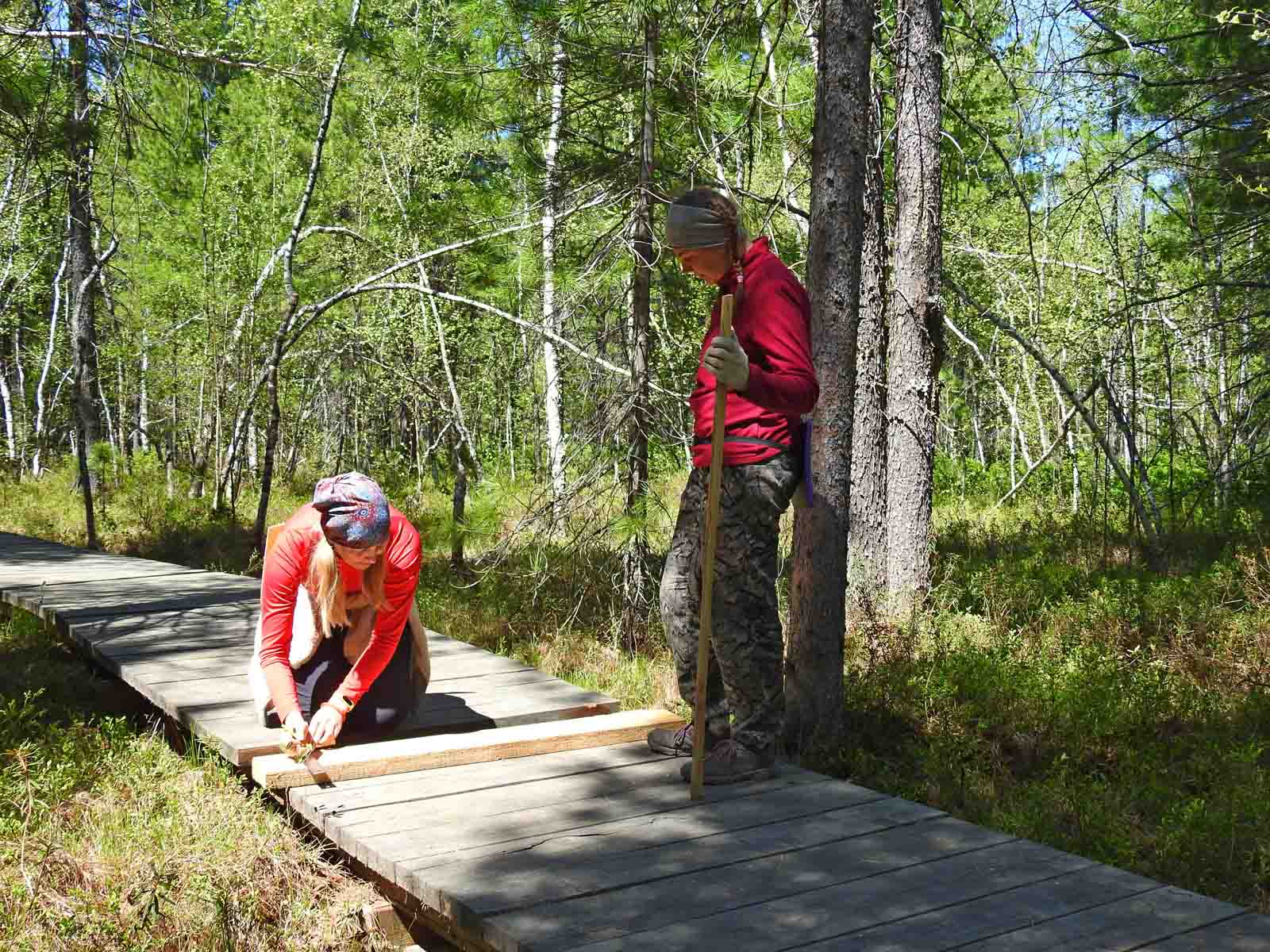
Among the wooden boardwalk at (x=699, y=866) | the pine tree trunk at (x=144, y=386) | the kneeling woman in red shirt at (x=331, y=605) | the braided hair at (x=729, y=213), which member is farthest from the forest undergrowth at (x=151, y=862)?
the pine tree trunk at (x=144, y=386)

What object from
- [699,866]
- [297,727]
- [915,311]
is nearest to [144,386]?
[915,311]

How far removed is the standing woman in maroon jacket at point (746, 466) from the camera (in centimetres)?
389

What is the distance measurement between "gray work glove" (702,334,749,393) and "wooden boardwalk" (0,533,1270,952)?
1502mm

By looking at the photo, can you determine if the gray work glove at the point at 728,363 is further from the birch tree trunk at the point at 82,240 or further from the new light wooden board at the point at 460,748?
the birch tree trunk at the point at 82,240

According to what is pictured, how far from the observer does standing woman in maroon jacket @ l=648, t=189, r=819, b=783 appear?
3.89m

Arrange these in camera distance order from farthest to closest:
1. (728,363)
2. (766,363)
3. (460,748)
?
1. (460,748)
2. (766,363)
3. (728,363)

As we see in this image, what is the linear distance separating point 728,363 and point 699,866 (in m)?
1.60

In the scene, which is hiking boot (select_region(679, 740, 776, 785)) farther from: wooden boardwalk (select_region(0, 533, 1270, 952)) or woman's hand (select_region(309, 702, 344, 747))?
woman's hand (select_region(309, 702, 344, 747))

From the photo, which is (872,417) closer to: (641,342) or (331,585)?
(641,342)

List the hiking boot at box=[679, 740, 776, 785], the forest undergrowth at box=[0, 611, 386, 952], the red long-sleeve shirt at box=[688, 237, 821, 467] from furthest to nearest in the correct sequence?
the hiking boot at box=[679, 740, 776, 785]
the red long-sleeve shirt at box=[688, 237, 821, 467]
the forest undergrowth at box=[0, 611, 386, 952]

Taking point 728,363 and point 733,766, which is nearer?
point 728,363

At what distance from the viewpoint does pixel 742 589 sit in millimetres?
3971

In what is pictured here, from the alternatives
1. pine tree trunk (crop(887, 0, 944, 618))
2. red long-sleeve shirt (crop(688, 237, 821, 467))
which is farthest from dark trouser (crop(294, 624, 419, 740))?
pine tree trunk (crop(887, 0, 944, 618))

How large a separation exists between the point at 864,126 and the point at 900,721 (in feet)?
9.54
